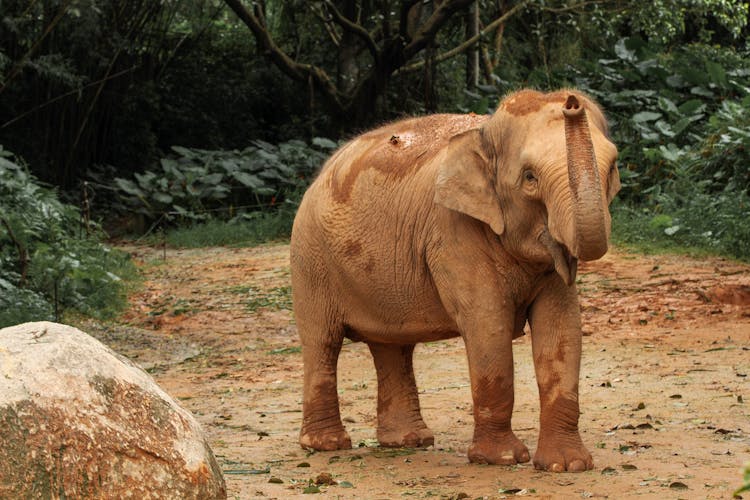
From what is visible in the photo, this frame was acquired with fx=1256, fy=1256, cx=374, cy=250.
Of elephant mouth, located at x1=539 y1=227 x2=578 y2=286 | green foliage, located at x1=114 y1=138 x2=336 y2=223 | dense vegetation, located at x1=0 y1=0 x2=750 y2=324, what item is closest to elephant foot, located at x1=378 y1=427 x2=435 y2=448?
elephant mouth, located at x1=539 y1=227 x2=578 y2=286

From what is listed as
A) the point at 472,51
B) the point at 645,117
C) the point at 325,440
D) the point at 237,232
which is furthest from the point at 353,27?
the point at 325,440

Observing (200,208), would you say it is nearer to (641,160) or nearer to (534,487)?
(641,160)

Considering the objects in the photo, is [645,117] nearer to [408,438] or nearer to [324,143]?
[324,143]

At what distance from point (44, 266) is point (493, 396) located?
24.8ft

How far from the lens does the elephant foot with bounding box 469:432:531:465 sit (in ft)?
20.2

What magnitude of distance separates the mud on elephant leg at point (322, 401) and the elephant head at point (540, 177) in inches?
58.0

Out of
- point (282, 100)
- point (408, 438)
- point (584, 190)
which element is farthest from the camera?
point (282, 100)

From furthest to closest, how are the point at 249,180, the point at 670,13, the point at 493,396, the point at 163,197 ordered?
the point at 249,180, the point at 163,197, the point at 670,13, the point at 493,396

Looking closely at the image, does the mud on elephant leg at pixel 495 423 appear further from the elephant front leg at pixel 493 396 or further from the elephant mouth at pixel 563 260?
the elephant mouth at pixel 563 260

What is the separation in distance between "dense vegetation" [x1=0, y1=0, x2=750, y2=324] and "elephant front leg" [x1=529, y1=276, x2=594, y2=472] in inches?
305

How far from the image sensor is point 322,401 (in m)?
7.20

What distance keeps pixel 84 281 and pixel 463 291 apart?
312 inches

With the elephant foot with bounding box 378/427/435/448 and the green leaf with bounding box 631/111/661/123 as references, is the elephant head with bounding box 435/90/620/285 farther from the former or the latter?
the green leaf with bounding box 631/111/661/123

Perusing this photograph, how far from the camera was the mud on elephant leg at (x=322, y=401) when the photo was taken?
23.4 ft
